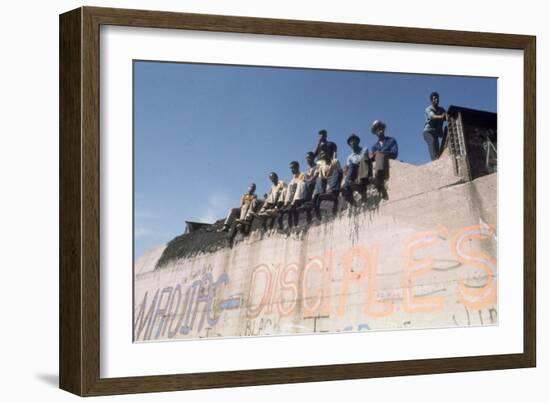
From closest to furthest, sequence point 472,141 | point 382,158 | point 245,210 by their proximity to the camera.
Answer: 1. point 245,210
2. point 382,158
3. point 472,141

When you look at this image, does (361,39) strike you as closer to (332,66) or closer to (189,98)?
(332,66)

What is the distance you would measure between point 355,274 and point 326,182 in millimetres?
365

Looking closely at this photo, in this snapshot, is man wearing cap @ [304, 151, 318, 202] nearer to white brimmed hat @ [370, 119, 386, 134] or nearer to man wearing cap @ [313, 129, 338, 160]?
man wearing cap @ [313, 129, 338, 160]

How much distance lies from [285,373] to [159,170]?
2.88ft

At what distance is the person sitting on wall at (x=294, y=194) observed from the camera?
4.71 m

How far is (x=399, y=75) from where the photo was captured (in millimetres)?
4875

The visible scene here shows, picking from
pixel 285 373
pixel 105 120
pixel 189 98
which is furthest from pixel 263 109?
pixel 285 373

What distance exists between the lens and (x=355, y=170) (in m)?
4.80

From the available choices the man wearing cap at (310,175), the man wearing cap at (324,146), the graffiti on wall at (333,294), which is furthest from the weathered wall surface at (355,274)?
the man wearing cap at (324,146)

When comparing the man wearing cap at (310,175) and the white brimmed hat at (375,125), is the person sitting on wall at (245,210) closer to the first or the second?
the man wearing cap at (310,175)

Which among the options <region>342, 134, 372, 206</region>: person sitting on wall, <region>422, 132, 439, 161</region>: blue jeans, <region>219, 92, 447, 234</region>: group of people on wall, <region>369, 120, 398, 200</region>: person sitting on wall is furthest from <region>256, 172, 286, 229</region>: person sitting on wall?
<region>422, 132, 439, 161</region>: blue jeans

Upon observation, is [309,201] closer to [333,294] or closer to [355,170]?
[355,170]

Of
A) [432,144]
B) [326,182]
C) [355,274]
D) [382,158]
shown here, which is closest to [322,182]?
[326,182]

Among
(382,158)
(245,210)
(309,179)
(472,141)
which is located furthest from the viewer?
(472,141)
